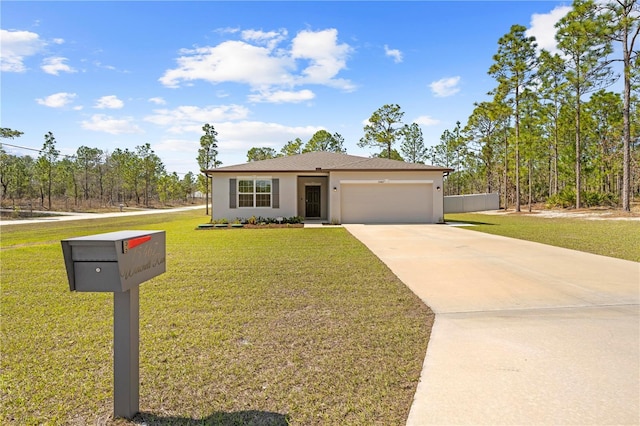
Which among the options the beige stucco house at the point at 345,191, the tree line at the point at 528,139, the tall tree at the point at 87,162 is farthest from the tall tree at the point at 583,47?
the tall tree at the point at 87,162

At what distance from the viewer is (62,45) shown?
14.6 m

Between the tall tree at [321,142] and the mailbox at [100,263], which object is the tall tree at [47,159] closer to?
the tall tree at [321,142]

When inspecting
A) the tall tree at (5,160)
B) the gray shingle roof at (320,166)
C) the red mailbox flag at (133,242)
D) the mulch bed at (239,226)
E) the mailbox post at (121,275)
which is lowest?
the mulch bed at (239,226)

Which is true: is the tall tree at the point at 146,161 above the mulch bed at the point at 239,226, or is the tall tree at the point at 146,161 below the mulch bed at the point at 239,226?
above

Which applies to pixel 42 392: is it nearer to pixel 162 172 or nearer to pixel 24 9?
pixel 24 9

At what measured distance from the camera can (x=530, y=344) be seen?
3113 millimetres

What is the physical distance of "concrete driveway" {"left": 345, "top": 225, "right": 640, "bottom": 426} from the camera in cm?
216

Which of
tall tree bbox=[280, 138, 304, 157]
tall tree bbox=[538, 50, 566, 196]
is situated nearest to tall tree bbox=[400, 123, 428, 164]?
tall tree bbox=[280, 138, 304, 157]

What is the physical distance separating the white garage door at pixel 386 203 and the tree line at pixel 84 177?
25.8 m

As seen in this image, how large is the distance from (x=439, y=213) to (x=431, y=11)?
359 inches

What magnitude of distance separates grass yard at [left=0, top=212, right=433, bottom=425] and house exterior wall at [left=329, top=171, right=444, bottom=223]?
11.5 meters

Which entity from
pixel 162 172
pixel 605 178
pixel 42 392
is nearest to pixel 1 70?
pixel 42 392

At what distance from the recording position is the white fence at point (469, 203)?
101ft

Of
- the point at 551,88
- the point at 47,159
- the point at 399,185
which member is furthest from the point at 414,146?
the point at 47,159
